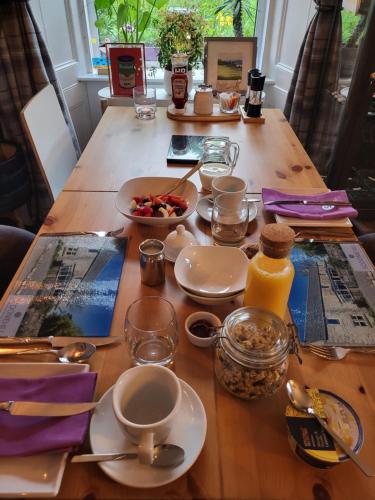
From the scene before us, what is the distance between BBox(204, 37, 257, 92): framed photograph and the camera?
2.29 metres

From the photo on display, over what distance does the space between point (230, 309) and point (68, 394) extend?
37 cm

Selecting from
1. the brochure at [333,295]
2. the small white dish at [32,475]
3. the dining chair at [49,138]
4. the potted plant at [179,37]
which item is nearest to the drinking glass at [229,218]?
the brochure at [333,295]

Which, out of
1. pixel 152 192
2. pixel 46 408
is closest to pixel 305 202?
pixel 152 192

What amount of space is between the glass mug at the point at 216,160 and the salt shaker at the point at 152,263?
0.45 meters

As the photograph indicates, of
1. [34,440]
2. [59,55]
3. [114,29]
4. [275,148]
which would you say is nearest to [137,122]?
[275,148]

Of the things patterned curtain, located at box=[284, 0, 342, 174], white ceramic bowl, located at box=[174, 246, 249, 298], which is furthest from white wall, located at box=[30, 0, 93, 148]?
white ceramic bowl, located at box=[174, 246, 249, 298]

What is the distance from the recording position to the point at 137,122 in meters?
1.85

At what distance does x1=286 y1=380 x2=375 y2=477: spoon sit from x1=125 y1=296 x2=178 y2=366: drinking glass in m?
0.22

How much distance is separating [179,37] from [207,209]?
1.69 metres

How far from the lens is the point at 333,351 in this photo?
2.36ft

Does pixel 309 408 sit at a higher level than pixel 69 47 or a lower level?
lower

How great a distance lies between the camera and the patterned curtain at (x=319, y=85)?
214 cm

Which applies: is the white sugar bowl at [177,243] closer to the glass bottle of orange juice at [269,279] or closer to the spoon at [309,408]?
the glass bottle of orange juice at [269,279]

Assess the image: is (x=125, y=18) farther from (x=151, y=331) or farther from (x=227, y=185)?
(x=151, y=331)
